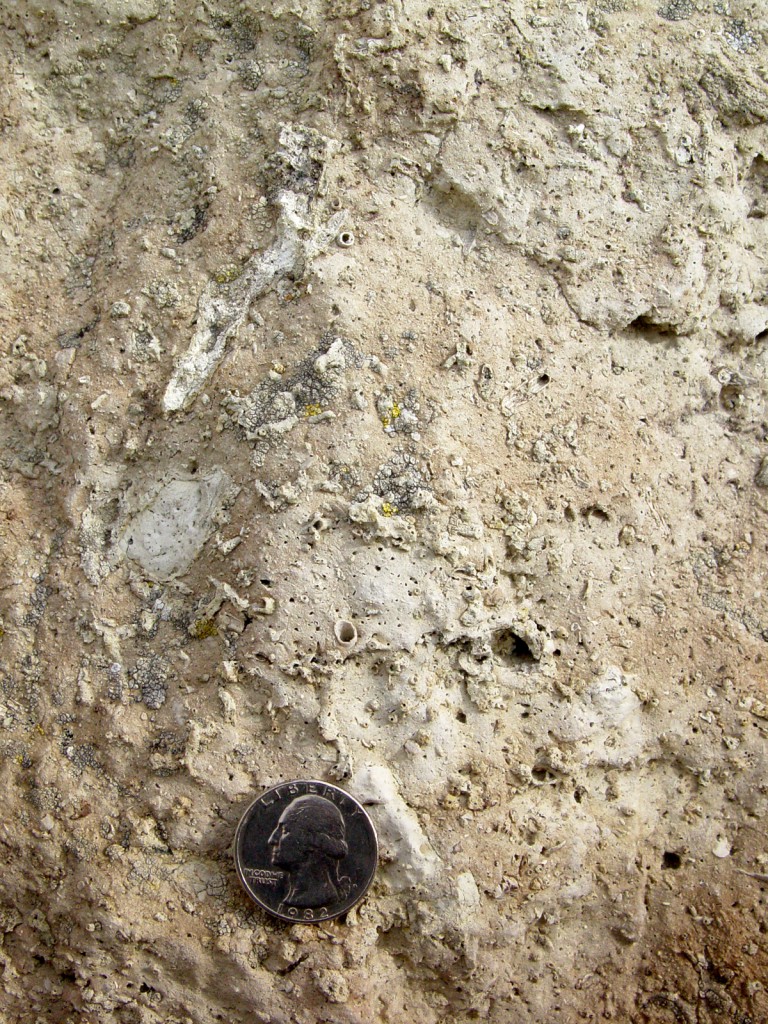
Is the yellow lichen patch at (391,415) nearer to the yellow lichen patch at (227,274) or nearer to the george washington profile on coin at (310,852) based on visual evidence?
the yellow lichen patch at (227,274)

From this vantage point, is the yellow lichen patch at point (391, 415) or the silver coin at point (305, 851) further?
the yellow lichen patch at point (391, 415)

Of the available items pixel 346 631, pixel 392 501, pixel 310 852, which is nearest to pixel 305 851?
pixel 310 852

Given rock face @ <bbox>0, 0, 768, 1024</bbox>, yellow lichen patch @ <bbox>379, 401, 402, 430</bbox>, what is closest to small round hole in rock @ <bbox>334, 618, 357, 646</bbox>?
rock face @ <bbox>0, 0, 768, 1024</bbox>

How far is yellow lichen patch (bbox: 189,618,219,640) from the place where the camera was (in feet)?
8.03

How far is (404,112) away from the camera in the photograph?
2625mm

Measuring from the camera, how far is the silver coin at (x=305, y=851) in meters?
2.32

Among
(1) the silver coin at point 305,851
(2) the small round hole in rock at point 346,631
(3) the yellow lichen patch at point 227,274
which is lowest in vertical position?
(1) the silver coin at point 305,851

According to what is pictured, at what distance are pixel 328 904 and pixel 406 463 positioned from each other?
48.8 inches

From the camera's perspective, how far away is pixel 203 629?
2.46m

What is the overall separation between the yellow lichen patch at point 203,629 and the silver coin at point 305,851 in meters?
0.47

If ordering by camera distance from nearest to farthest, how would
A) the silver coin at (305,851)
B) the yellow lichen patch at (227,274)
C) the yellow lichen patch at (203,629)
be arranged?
the silver coin at (305,851) < the yellow lichen patch at (203,629) < the yellow lichen patch at (227,274)

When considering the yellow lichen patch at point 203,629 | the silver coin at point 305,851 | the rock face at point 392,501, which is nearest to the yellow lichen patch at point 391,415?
the rock face at point 392,501

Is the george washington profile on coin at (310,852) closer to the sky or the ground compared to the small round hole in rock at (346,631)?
closer to the ground

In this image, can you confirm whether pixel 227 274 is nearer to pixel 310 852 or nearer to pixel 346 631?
pixel 346 631
